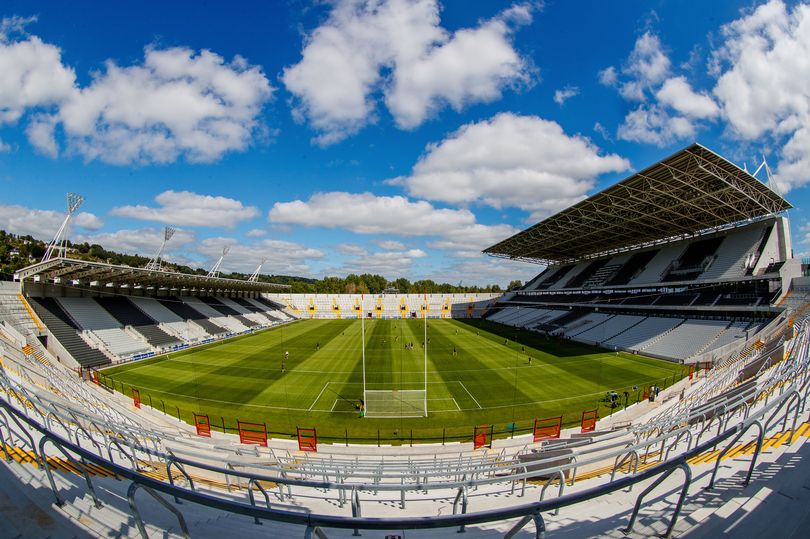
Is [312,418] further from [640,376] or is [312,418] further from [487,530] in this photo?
[640,376]

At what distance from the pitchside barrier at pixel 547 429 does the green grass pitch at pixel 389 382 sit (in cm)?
69

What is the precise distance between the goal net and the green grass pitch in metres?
0.65

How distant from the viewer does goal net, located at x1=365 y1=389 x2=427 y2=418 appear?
19.8 metres

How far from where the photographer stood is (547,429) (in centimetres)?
1689

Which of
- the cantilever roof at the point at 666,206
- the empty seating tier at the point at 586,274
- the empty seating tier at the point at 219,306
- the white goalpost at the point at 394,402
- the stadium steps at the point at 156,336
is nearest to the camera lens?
the white goalpost at the point at 394,402

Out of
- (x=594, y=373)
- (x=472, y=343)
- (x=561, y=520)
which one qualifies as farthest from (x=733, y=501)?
(x=472, y=343)

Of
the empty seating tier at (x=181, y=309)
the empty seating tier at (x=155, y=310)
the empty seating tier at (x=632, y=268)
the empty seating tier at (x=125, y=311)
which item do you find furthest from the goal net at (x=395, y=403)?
the empty seating tier at (x=632, y=268)

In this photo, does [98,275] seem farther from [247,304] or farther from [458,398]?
[458,398]

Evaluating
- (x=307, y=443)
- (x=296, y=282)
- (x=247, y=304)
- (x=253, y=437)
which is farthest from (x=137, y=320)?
(x=296, y=282)

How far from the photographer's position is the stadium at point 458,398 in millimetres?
3674

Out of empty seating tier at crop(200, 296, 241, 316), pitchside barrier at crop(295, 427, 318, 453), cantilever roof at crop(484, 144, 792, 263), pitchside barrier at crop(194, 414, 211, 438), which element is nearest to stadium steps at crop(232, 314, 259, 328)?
empty seating tier at crop(200, 296, 241, 316)

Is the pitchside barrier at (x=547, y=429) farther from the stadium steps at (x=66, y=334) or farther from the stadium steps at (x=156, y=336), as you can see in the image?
the stadium steps at (x=156, y=336)

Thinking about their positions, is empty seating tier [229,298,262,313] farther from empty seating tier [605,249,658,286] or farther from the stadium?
empty seating tier [605,249,658,286]

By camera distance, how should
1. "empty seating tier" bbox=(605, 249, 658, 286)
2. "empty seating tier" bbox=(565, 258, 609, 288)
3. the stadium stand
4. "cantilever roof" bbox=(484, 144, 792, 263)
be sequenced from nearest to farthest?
"cantilever roof" bbox=(484, 144, 792, 263) → the stadium stand → "empty seating tier" bbox=(605, 249, 658, 286) → "empty seating tier" bbox=(565, 258, 609, 288)
